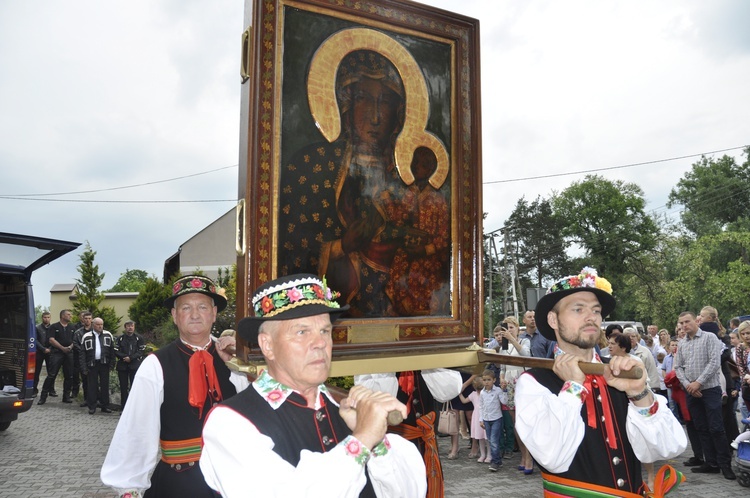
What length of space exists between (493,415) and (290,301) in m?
6.88

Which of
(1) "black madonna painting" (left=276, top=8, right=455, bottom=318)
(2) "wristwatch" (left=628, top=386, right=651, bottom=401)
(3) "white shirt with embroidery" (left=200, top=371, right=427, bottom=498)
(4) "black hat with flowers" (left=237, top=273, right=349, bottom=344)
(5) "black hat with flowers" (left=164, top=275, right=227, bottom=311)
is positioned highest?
(1) "black madonna painting" (left=276, top=8, right=455, bottom=318)

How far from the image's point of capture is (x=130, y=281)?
7506 centimetres

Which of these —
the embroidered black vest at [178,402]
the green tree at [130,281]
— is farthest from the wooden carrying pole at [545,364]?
the green tree at [130,281]

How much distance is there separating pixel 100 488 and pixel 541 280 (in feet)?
145

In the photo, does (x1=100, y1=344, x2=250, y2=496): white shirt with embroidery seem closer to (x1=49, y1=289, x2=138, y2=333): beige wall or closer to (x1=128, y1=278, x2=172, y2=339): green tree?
(x1=128, y1=278, x2=172, y2=339): green tree

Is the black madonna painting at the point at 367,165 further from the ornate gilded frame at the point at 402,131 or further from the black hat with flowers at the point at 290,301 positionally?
the black hat with flowers at the point at 290,301

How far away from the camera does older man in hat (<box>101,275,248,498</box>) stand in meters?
3.25

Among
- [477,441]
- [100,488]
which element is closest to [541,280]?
[477,441]

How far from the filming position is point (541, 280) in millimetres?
48312

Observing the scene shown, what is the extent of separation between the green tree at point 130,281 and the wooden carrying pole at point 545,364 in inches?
2531

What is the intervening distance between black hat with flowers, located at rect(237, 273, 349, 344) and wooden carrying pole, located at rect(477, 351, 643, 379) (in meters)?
0.90

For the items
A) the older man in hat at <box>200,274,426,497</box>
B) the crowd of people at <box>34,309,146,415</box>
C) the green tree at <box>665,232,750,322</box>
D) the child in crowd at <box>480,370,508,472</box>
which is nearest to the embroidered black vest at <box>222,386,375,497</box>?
the older man in hat at <box>200,274,426,497</box>

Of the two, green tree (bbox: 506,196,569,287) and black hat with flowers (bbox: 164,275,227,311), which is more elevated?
green tree (bbox: 506,196,569,287)

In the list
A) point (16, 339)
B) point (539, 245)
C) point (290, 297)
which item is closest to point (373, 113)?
point (290, 297)
